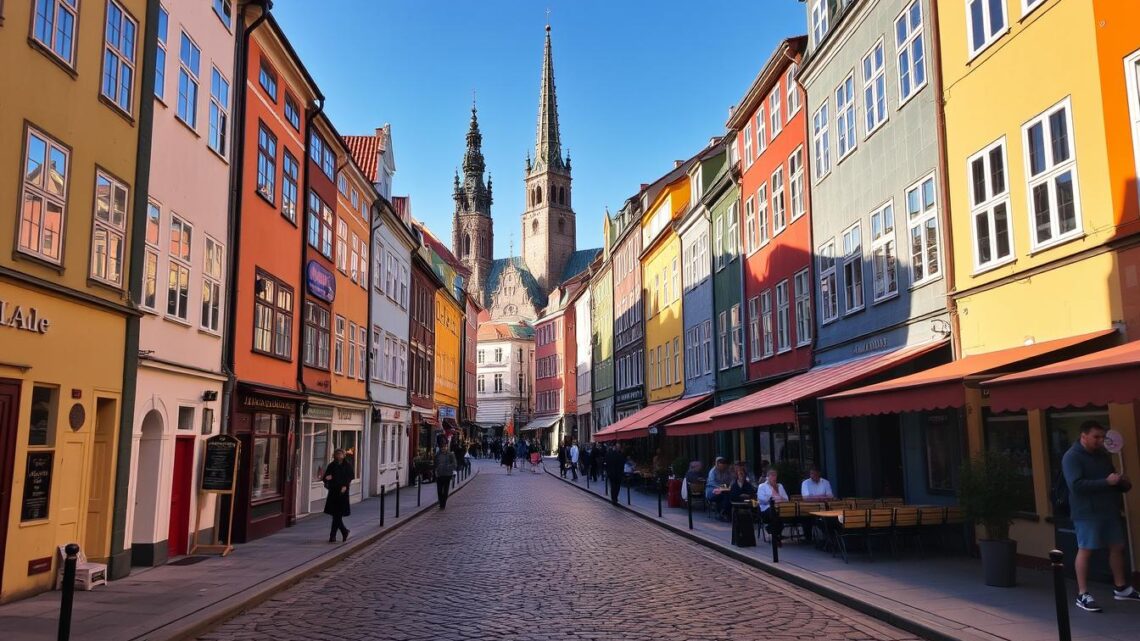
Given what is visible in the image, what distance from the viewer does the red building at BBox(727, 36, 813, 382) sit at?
75.6ft

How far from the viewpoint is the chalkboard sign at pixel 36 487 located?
10.7 metres

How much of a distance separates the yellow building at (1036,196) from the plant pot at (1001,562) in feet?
4.50

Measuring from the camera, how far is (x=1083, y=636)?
779 cm

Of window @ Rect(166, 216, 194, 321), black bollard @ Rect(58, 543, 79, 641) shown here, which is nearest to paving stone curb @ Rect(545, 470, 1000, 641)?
black bollard @ Rect(58, 543, 79, 641)

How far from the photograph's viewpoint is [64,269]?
11.2 meters

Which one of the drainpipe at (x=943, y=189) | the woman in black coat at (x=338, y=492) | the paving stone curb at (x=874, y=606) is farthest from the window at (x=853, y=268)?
the woman in black coat at (x=338, y=492)

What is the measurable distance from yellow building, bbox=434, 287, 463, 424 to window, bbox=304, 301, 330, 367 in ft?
75.4

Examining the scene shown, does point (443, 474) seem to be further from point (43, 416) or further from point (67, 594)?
point (67, 594)

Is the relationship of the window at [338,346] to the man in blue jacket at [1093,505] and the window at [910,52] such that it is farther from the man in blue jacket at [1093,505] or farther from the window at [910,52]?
the man in blue jacket at [1093,505]

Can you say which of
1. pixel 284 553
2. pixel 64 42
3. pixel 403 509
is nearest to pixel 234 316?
pixel 284 553

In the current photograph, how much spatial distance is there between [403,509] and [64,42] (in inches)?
678

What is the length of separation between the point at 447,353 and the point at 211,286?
3633 cm

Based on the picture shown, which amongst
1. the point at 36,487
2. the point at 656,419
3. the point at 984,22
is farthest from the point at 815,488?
the point at 656,419

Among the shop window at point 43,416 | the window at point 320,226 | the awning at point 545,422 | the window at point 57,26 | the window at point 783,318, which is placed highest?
the window at point 320,226
